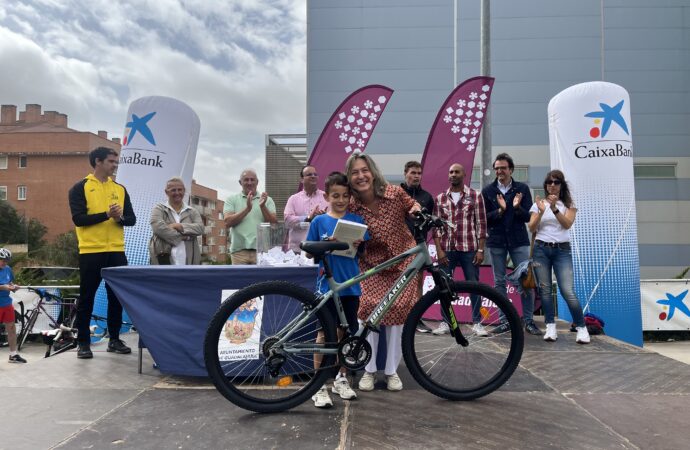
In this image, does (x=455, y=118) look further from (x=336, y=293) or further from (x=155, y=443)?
(x=155, y=443)

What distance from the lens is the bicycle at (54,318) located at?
6.33m

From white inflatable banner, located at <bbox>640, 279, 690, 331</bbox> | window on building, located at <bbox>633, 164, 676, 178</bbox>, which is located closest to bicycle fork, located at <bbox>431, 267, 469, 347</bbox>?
white inflatable banner, located at <bbox>640, 279, 690, 331</bbox>

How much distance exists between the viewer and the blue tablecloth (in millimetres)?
3469

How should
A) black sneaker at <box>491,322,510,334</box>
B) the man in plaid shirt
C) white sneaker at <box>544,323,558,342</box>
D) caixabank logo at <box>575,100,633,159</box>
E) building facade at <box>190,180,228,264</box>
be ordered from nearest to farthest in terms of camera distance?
black sneaker at <box>491,322,510,334</box> < white sneaker at <box>544,323,558,342</box> < the man in plaid shirt < caixabank logo at <box>575,100,633,159</box> < building facade at <box>190,180,228,264</box>

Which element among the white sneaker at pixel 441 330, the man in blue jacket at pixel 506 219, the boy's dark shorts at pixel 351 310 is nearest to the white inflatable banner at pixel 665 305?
the man in blue jacket at pixel 506 219

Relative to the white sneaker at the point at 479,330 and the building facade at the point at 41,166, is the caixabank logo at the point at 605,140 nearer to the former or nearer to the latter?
the white sneaker at the point at 479,330

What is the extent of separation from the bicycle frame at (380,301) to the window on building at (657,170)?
2027 cm

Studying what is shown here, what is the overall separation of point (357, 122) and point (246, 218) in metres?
3.84

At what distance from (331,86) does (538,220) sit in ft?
53.4

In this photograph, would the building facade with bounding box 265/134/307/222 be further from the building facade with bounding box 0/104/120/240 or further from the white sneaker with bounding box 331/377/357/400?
the building facade with bounding box 0/104/120/240

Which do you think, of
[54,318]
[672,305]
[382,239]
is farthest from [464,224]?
[54,318]

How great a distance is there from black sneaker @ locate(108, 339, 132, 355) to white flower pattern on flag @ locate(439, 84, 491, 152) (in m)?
5.91

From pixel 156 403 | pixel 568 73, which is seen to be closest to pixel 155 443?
pixel 156 403

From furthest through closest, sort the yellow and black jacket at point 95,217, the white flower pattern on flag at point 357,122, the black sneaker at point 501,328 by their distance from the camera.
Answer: the white flower pattern on flag at point 357,122
the yellow and black jacket at point 95,217
the black sneaker at point 501,328
